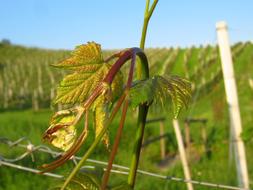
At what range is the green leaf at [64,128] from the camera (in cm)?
29

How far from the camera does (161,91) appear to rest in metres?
0.35

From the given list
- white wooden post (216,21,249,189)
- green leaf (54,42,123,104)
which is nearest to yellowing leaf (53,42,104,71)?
green leaf (54,42,123,104)

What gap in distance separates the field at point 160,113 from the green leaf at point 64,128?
0.19 feet

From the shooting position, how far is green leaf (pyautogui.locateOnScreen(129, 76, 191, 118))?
34 centimetres

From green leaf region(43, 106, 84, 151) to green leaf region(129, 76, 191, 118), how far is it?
0.18ft

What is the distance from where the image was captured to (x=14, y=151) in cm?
559

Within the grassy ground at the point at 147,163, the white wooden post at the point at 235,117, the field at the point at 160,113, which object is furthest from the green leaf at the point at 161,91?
the white wooden post at the point at 235,117

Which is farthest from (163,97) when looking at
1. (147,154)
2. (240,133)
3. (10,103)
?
(10,103)

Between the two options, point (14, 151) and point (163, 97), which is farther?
point (14, 151)

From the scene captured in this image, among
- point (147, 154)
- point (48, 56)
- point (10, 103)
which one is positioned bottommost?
point (147, 154)

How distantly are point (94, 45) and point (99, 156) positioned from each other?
208 inches

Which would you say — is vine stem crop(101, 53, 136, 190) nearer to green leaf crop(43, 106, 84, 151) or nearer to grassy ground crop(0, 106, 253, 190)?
green leaf crop(43, 106, 84, 151)

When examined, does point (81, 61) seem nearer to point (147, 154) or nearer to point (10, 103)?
point (147, 154)

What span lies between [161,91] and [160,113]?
26.8ft
